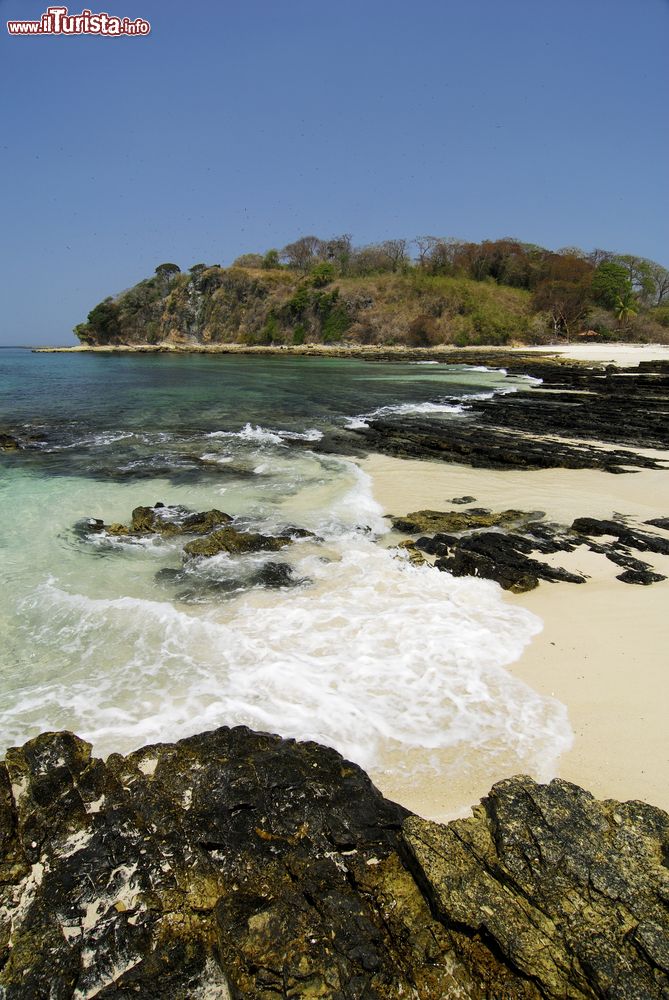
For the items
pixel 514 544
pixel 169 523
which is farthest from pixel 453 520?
pixel 169 523

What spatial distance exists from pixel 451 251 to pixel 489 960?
89685 mm

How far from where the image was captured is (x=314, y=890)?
7.95 ft

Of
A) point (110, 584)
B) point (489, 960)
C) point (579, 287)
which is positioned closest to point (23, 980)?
point (489, 960)

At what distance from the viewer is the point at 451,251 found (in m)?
79.1

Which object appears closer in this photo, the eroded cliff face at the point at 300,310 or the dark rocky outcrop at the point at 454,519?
the dark rocky outcrop at the point at 454,519

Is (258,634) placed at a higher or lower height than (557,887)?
lower

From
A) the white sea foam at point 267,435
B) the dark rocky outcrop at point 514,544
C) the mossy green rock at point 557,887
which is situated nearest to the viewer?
the mossy green rock at point 557,887

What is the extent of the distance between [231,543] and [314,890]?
529 centimetres

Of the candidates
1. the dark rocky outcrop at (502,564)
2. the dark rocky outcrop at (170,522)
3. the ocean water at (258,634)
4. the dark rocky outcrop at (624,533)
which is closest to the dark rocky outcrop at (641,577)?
the dark rocky outcrop at (502,564)

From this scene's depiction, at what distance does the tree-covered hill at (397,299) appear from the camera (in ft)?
218

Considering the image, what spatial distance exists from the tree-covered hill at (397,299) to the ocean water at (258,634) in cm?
6646

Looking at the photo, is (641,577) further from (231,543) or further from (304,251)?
(304,251)

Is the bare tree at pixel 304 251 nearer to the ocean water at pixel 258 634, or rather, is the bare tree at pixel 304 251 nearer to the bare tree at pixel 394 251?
the bare tree at pixel 394 251

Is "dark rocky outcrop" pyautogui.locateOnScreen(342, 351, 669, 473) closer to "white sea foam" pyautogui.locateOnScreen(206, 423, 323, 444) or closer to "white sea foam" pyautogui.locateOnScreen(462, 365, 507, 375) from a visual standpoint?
"white sea foam" pyautogui.locateOnScreen(206, 423, 323, 444)
